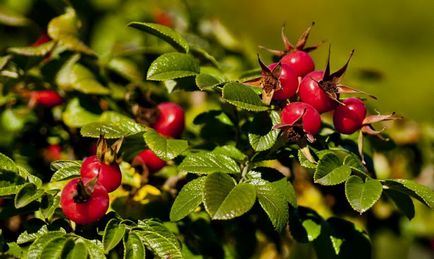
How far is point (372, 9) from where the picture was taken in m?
7.12

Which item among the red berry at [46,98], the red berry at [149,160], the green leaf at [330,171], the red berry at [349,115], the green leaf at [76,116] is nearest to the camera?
the green leaf at [330,171]

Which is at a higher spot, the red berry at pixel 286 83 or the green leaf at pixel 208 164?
the red berry at pixel 286 83

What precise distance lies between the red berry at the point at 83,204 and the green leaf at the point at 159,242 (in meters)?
0.08

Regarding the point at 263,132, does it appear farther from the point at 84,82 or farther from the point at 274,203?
the point at 84,82

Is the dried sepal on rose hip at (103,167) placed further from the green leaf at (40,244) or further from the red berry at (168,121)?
the red berry at (168,121)

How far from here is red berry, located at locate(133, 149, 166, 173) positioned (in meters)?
1.58

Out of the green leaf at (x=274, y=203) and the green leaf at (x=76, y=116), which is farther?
the green leaf at (x=76, y=116)

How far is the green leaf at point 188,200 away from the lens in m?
1.19

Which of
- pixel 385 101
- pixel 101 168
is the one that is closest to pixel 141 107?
pixel 101 168

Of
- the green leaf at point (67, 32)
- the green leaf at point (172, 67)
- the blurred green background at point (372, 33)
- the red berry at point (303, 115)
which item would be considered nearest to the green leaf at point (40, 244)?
the green leaf at point (172, 67)

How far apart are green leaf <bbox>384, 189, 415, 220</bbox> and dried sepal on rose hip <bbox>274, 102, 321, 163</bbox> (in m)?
0.23

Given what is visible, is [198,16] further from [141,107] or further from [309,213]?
[309,213]

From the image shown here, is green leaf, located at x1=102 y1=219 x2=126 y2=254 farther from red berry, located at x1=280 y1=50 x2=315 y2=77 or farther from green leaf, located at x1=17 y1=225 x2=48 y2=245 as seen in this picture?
red berry, located at x1=280 y1=50 x2=315 y2=77

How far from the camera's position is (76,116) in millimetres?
1713
